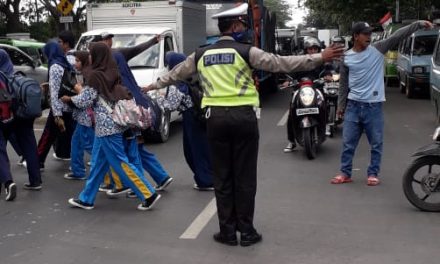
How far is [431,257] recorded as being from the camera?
4969 millimetres

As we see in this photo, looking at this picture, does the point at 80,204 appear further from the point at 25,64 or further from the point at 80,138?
the point at 25,64

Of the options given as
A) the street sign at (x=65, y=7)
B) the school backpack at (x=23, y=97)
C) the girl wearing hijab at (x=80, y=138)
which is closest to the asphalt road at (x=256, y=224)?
the girl wearing hijab at (x=80, y=138)

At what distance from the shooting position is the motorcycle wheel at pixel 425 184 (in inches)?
244

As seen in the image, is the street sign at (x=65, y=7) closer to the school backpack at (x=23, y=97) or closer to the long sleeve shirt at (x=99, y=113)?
the school backpack at (x=23, y=97)

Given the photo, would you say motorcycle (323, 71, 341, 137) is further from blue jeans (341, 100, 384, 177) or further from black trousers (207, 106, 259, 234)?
black trousers (207, 106, 259, 234)

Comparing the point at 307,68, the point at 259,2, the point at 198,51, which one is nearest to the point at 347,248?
the point at 307,68

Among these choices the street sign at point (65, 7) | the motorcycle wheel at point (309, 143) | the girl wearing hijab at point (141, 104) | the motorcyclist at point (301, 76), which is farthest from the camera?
the street sign at point (65, 7)

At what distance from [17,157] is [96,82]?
398cm

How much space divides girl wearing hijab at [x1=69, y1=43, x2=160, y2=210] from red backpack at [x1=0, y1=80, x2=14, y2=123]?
1.15 metres

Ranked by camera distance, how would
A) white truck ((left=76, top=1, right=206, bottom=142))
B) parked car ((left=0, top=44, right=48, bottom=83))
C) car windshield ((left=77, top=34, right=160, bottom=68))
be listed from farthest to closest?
parked car ((left=0, top=44, right=48, bottom=83))
white truck ((left=76, top=1, right=206, bottom=142))
car windshield ((left=77, top=34, right=160, bottom=68))

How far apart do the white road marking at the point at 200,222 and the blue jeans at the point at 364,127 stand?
5.94ft

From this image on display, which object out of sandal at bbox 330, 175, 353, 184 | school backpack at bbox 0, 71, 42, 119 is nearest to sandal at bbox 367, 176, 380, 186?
sandal at bbox 330, 175, 353, 184

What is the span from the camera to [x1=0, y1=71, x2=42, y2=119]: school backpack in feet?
23.1

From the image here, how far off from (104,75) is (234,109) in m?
1.74
